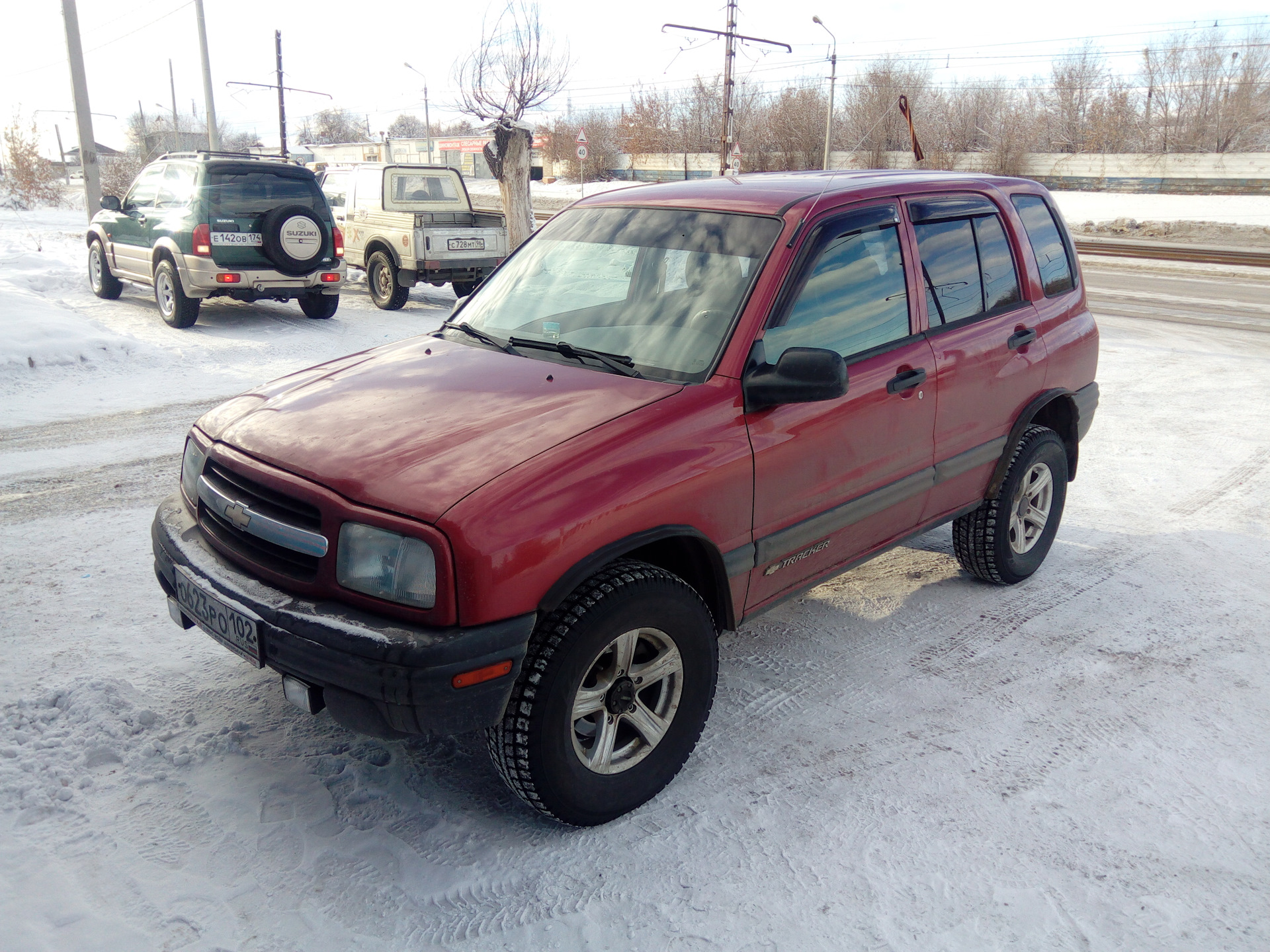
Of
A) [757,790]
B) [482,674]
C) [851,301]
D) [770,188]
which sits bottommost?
[757,790]

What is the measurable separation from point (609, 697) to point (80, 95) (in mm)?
16496

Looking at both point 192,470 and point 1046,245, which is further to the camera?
point 1046,245

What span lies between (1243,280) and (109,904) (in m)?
20.6

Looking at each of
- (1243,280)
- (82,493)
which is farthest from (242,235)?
(1243,280)

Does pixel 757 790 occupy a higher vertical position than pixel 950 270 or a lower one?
lower

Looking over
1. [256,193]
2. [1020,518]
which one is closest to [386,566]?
[1020,518]

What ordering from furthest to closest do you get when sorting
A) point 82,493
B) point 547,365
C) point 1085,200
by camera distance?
point 1085,200 < point 82,493 < point 547,365

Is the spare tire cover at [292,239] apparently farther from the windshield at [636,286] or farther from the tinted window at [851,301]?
the tinted window at [851,301]

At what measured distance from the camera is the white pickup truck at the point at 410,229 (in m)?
12.8

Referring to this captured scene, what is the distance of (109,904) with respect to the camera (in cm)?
255

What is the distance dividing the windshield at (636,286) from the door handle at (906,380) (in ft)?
2.48

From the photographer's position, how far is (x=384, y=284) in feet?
44.5

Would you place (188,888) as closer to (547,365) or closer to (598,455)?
(598,455)

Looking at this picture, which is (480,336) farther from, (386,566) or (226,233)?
(226,233)
